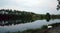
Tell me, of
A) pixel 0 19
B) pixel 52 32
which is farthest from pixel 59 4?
pixel 0 19

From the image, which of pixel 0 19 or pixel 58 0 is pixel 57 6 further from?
pixel 0 19

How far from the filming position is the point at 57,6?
8256cm

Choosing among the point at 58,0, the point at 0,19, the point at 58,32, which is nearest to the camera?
the point at 58,32

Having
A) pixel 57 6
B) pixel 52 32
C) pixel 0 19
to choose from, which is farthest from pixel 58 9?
pixel 0 19

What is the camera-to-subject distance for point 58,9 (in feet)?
274

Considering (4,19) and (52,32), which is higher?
(52,32)

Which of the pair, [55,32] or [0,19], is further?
[0,19]

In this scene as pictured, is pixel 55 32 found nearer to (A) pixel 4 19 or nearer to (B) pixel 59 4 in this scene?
(B) pixel 59 4

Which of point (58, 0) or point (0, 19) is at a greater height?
point (58, 0)

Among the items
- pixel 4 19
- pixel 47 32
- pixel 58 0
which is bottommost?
pixel 4 19

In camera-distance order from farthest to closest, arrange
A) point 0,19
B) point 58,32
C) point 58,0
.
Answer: point 0,19 < point 58,0 < point 58,32

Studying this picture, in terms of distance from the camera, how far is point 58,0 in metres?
81.9

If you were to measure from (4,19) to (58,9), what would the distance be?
56.3 m

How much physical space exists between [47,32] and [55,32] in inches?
85.5
